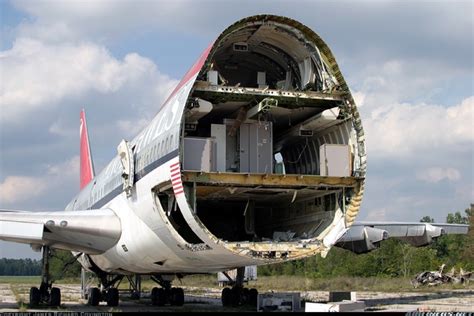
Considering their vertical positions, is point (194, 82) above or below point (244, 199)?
above

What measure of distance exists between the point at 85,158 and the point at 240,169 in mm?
23237

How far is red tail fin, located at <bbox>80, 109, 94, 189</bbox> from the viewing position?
3549 cm

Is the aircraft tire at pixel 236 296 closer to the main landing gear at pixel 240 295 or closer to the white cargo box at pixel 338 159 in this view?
the main landing gear at pixel 240 295

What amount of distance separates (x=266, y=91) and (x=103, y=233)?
7.43 m

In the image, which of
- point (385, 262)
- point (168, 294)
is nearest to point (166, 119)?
point (168, 294)

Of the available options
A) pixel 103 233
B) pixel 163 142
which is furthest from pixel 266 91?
pixel 103 233

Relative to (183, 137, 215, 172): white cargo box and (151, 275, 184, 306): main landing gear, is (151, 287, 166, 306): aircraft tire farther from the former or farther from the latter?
(183, 137, 215, 172): white cargo box

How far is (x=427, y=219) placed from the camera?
105 m

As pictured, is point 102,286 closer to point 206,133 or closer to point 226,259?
point 206,133

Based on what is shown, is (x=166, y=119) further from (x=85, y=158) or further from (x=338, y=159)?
(x=85, y=158)

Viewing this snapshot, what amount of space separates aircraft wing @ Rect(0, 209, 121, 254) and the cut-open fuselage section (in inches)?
127

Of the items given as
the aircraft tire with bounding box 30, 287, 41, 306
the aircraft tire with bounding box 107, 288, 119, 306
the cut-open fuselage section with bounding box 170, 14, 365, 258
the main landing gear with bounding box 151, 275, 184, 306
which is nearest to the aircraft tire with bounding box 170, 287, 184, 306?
the main landing gear with bounding box 151, 275, 184, 306

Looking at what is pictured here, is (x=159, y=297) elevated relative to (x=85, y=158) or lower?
lower

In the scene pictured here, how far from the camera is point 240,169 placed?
51.6 feet
